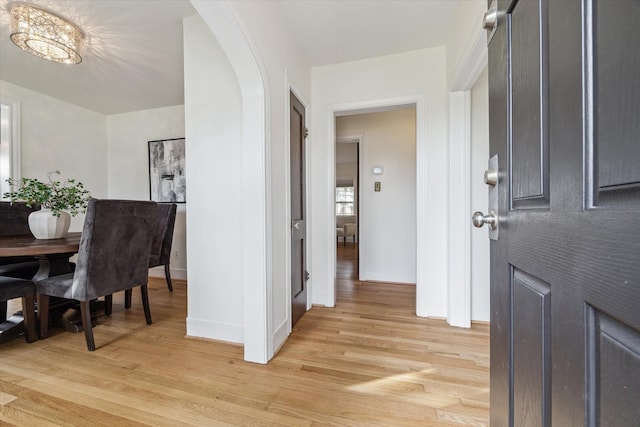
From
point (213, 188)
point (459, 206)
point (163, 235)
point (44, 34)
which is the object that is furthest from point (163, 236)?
point (459, 206)

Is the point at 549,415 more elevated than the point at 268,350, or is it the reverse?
the point at 549,415

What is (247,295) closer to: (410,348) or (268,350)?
(268,350)

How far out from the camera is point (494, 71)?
77 centimetres

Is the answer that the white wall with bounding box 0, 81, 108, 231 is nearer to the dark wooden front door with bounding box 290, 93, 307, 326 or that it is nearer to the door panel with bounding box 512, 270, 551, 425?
the dark wooden front door with bounding box 290, 93, 307, 326

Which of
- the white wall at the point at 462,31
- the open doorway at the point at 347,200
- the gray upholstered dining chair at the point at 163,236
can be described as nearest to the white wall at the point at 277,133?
the white wall at the point at 462,31

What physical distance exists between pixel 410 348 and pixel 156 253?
2.79m

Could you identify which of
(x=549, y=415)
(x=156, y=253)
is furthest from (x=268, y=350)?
(x=156, y=253)

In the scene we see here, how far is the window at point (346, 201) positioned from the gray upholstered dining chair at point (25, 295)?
24.2ft

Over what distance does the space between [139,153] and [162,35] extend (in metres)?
2.27

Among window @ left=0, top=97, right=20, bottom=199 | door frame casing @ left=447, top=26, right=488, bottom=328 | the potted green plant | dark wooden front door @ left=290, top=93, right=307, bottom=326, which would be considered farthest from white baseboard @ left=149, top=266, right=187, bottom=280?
door frame casing @ left=447, top=26, right=488, bottom=328

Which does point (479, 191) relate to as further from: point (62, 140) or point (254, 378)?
point (62, 140)

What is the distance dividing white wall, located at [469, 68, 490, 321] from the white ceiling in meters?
0.65

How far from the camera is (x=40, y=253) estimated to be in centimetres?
160

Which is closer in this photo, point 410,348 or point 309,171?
point 410,348
